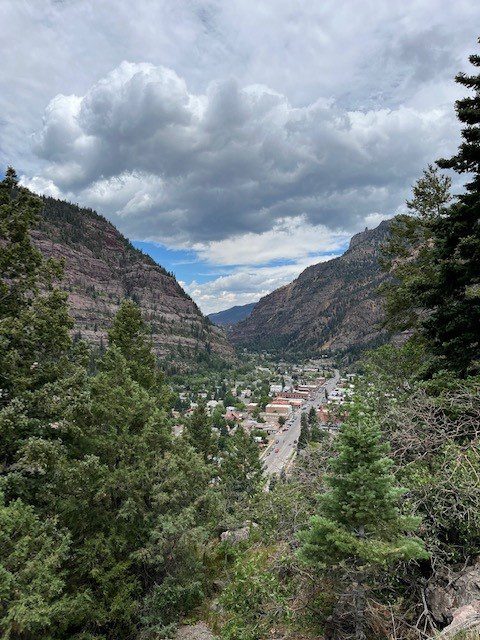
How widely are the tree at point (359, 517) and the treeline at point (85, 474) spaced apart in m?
4.13

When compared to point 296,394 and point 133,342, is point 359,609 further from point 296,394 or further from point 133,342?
point 296,394

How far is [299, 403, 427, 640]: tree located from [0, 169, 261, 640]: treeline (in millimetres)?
4125

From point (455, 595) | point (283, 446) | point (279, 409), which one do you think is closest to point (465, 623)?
point (455, 595)

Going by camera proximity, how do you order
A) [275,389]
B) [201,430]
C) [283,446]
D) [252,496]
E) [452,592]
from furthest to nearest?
[275,389], [283,446], [201,430], [252,496], [452,592]

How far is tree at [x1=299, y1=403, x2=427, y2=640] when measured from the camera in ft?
15.4

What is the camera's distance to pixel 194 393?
459 feet

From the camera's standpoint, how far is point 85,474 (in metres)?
10.3

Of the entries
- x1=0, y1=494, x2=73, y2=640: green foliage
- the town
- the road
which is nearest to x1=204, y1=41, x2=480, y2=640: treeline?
x1=0, y1=494, x2=73, y2=640: green foliage

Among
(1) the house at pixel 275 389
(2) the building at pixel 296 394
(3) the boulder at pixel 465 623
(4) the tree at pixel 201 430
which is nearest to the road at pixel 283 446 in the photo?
(2) the building at pixel 296 394

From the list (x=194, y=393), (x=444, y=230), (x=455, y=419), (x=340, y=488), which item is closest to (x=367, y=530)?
(x=340, y=488)

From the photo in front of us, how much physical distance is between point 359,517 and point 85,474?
8293 mm

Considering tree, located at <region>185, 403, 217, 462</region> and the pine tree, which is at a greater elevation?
the pine tree

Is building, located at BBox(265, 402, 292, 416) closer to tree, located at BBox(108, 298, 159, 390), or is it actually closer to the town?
the town

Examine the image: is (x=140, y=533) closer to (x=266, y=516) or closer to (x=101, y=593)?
(x=101, y=593)
